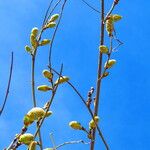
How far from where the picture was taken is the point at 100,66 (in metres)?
3.37

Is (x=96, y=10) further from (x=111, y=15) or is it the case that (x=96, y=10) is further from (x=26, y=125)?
(x=26, y=125)

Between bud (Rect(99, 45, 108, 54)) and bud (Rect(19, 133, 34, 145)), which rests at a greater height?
bud (Rect(99, 45, 108, 54))

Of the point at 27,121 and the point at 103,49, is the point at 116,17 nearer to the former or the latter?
the point at 103,49

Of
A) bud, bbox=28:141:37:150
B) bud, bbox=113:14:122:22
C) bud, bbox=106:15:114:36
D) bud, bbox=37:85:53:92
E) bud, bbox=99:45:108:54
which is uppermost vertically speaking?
bud, bbox=113:14:122:22

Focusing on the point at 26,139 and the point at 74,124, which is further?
the point at 74,124

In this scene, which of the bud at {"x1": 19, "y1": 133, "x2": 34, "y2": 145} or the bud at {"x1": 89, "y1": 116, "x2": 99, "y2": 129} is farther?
the bud at {"x1": 89, "y1": 116, "x2": 99, "y2": 129}

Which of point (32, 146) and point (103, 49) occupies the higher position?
point (103, 49)

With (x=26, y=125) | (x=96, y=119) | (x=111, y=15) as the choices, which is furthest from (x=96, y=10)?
(x=26, y=125)

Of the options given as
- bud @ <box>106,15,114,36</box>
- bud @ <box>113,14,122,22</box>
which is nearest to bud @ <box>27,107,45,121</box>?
bud @ <box>106,15,114,36</box>

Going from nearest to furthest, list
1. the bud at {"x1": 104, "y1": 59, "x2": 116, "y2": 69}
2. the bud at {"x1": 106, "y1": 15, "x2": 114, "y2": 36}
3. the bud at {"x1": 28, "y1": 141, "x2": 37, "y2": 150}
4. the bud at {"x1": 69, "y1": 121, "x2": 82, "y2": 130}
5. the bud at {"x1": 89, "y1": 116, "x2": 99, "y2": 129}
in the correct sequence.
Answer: the bud at {"x1": 28, "y1": 141, "x2": 37, "y2": 150}
the bud at {"x1": 89, "y1": 116, "x2": 99, "y2": 129}
the bud at {"x1": 69, "y1": 121, "x2": 82, "y2": 130}
the bud at {"x1": 104, "y1": 59, "x2": 116, "y2": 69}
the bud at {"x1": 106, "y1": 15, "x2": 114, "y2": 36}

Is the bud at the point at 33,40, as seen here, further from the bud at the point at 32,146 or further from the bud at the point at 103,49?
the bud at the point at 32,146

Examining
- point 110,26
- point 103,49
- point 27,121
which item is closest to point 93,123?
point 103,49

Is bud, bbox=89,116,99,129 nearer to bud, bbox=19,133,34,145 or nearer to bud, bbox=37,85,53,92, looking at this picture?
bud, bbox=37,85,53,92

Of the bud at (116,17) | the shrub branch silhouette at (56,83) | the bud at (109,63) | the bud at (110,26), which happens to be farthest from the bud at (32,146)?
the bud at (116,17)
